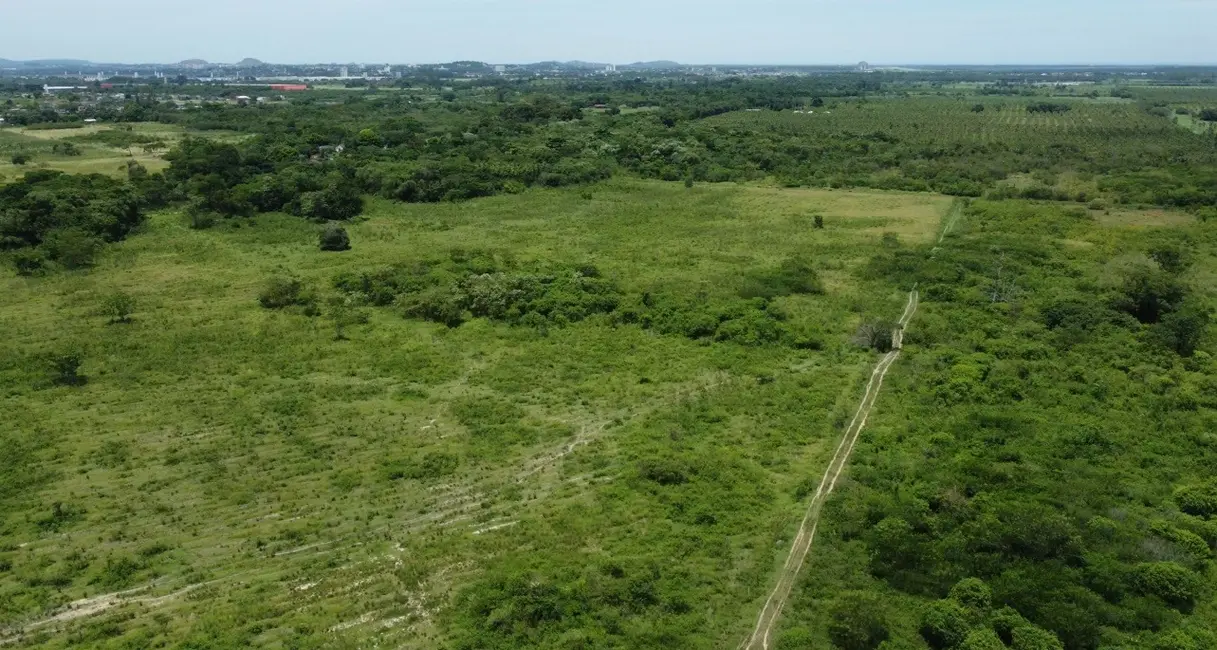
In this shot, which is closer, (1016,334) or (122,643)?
(122,643)

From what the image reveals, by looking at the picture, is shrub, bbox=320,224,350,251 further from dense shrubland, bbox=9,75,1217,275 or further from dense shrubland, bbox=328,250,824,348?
dense shrubland, bbox=9,75,1217,275

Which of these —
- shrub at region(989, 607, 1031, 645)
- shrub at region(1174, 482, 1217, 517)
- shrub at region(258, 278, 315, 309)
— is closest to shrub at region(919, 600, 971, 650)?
shrub at region(989, 607, 1031, 645)

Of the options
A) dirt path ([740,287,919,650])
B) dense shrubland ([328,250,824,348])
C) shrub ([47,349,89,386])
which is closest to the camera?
dirt path ([740,287,919,650])

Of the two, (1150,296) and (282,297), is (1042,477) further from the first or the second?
(282,297)

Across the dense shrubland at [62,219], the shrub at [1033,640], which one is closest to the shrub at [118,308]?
the dense shrubland at [62,219]

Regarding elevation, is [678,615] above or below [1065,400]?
below

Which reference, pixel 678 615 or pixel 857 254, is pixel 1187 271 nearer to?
pixel 857 254

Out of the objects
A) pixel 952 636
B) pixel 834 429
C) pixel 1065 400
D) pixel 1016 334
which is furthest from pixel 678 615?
pixel 1016 334

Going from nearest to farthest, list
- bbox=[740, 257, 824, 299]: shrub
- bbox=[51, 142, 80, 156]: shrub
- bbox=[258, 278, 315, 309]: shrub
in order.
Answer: bbox=[258, 278, 315, 309]: shrub < bbox=[740, 257, 824, 299]: shrub < bbox=[51, 142, 80, 156]: shrub

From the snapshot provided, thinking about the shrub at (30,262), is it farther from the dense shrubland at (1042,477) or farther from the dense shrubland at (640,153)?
the dense shrubland at (1042,477)
